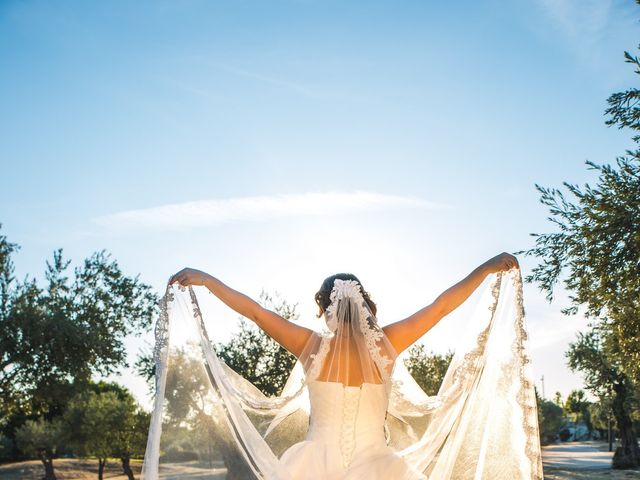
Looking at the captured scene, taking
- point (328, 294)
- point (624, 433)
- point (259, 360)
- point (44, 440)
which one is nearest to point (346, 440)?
point (328, 294)

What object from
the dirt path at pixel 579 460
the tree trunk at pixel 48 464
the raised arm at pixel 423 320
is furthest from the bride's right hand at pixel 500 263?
the tree trunk at pixel 48 464

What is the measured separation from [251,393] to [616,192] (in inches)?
253

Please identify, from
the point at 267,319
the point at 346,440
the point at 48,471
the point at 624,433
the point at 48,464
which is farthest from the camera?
the point at 48,464

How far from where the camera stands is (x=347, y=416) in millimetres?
4457

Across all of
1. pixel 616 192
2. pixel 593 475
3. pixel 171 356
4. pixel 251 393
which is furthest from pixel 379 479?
pixel 593 475

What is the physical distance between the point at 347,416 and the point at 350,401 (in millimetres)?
107

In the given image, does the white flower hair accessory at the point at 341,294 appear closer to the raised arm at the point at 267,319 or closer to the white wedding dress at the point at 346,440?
the raised arm at the point at 267,319

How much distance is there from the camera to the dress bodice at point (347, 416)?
4434 millimetres

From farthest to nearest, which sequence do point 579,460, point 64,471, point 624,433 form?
point 579,460, point 64,471, point 624,433

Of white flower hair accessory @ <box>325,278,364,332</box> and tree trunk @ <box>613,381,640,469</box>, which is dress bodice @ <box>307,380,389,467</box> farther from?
tree trunk @ <box>613,381,640,469</box>

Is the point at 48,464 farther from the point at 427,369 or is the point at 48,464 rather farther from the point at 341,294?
the point at 341,294

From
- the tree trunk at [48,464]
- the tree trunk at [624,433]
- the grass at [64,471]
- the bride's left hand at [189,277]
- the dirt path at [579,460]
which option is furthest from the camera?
the grass at [64,471]

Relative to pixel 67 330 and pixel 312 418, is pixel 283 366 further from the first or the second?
pixel 312 418

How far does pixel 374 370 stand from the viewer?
4.55 m
